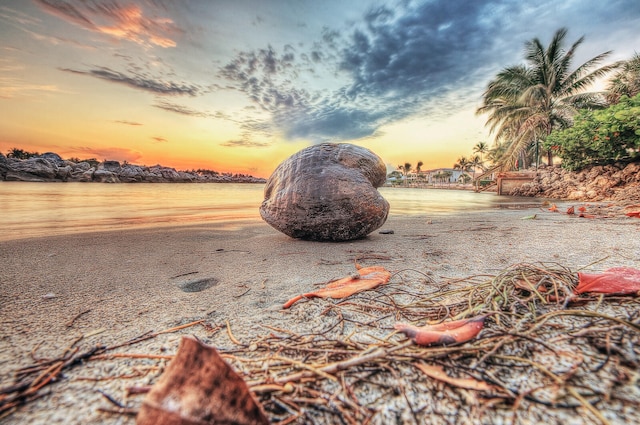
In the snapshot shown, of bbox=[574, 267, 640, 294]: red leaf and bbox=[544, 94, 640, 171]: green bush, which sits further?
bbox=[544, 94, 640, 171]: green bush

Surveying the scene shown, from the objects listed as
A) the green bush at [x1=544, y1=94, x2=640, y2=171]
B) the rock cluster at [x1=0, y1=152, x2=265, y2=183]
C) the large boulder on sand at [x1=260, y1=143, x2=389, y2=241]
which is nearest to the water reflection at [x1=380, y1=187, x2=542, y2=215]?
the green bush at [x1=544, y1=94, x2=640, y2=171]

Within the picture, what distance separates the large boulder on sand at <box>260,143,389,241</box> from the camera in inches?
136

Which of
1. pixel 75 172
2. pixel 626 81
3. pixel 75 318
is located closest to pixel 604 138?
pixel 75 318

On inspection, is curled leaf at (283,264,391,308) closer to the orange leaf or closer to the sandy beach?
the sandy beach

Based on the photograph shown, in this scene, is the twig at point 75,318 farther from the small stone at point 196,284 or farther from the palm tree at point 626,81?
the palm tree at point 626,81

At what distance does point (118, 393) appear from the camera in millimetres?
915

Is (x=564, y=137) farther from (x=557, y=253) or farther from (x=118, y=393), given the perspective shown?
(x=118, y=393)

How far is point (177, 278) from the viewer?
234 centimetres

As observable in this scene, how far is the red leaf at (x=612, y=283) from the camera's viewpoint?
135 cm

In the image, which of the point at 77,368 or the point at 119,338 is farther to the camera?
the point at 119,338

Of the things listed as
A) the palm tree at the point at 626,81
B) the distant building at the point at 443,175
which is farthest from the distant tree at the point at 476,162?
the palm tree at the point at 626,81

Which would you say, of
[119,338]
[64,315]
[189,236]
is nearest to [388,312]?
[119,338]

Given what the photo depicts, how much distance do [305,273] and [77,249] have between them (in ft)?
9.62

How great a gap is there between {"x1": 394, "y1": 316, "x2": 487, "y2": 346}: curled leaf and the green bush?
13.7m
